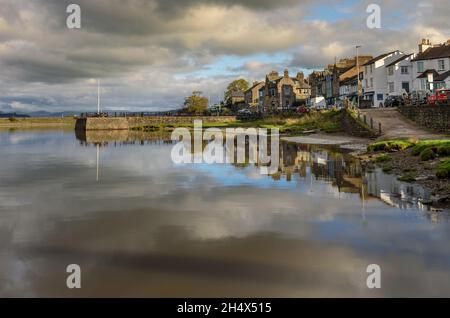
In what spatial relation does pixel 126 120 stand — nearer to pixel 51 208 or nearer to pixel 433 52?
pixel 433 52

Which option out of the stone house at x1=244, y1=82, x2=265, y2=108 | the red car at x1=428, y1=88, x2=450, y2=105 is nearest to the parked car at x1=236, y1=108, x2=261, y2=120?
the stone house at x1=244, y1=82, x2=265, y2=108

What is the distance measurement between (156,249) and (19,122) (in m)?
176

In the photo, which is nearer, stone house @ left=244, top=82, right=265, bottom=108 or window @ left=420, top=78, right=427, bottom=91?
window @ left=420, top=78, right=427, bottom=91

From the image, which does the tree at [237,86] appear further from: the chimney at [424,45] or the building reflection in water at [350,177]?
the building reflection in water at [350,177]

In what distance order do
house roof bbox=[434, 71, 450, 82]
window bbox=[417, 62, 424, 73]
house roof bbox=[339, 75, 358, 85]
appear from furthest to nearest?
house roof bbox=[339, 75, 358, 85] → window bbox=[417, 62, 424, 73] → house roof bbox=[434, 71, 450, 82]

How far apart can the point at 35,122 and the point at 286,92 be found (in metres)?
93.9

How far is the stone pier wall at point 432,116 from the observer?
4709 centimetres

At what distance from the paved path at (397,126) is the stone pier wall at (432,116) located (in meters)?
0.76

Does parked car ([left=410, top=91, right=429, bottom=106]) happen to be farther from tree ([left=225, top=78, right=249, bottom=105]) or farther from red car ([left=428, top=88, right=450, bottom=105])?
tree ([left=225, top=78, right=249, bottom=105])

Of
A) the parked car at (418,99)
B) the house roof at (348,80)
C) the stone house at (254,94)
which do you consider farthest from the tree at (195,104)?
the parked car at (418,99)

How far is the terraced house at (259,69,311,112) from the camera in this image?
134625mm

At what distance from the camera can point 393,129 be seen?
163 feet

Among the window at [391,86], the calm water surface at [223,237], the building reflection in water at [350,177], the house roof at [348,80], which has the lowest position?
the calm water surface at [223,237]

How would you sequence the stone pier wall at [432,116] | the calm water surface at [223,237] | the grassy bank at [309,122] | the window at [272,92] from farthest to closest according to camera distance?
the window at [272,92] < the grassy bank at [309,122] < the stone pier wall at [432,116] < the calm water surface at [223,237]
